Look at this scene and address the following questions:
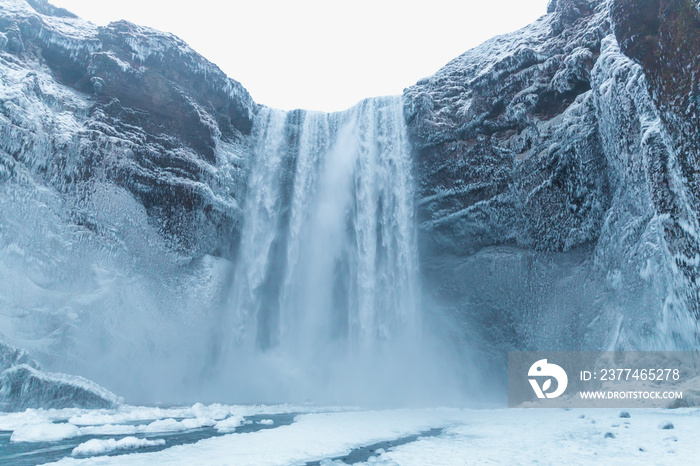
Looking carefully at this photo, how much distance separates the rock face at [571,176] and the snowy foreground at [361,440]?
5864 millimetres

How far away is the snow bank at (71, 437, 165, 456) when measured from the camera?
23.5ft

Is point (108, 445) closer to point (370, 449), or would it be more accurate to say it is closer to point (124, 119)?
point (370, 449)

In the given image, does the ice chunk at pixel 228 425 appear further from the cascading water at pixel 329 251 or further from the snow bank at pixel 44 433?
the cascading water at pixel 329 251

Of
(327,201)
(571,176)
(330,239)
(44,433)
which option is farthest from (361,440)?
(327,201)

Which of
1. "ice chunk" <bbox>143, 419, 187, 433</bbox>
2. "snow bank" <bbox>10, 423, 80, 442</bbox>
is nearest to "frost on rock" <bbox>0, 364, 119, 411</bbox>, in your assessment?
"snow bank" <bbox>10, 423, 80, 442</bbox>

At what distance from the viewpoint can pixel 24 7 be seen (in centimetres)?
2111

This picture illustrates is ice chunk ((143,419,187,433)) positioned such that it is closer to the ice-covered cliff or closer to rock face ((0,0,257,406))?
rock face ((0,0,257,406))

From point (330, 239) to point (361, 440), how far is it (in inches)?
649

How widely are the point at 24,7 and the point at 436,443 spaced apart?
1057 inches

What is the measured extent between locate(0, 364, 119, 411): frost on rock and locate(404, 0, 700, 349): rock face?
647 inches

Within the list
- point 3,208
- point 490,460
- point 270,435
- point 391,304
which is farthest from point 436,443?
point 3,208

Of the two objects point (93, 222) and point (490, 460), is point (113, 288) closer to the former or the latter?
point (93, 222)

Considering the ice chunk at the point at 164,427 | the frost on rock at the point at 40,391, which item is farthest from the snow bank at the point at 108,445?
the frost on rock at the point at 40,391

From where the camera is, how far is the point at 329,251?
80.2ft
